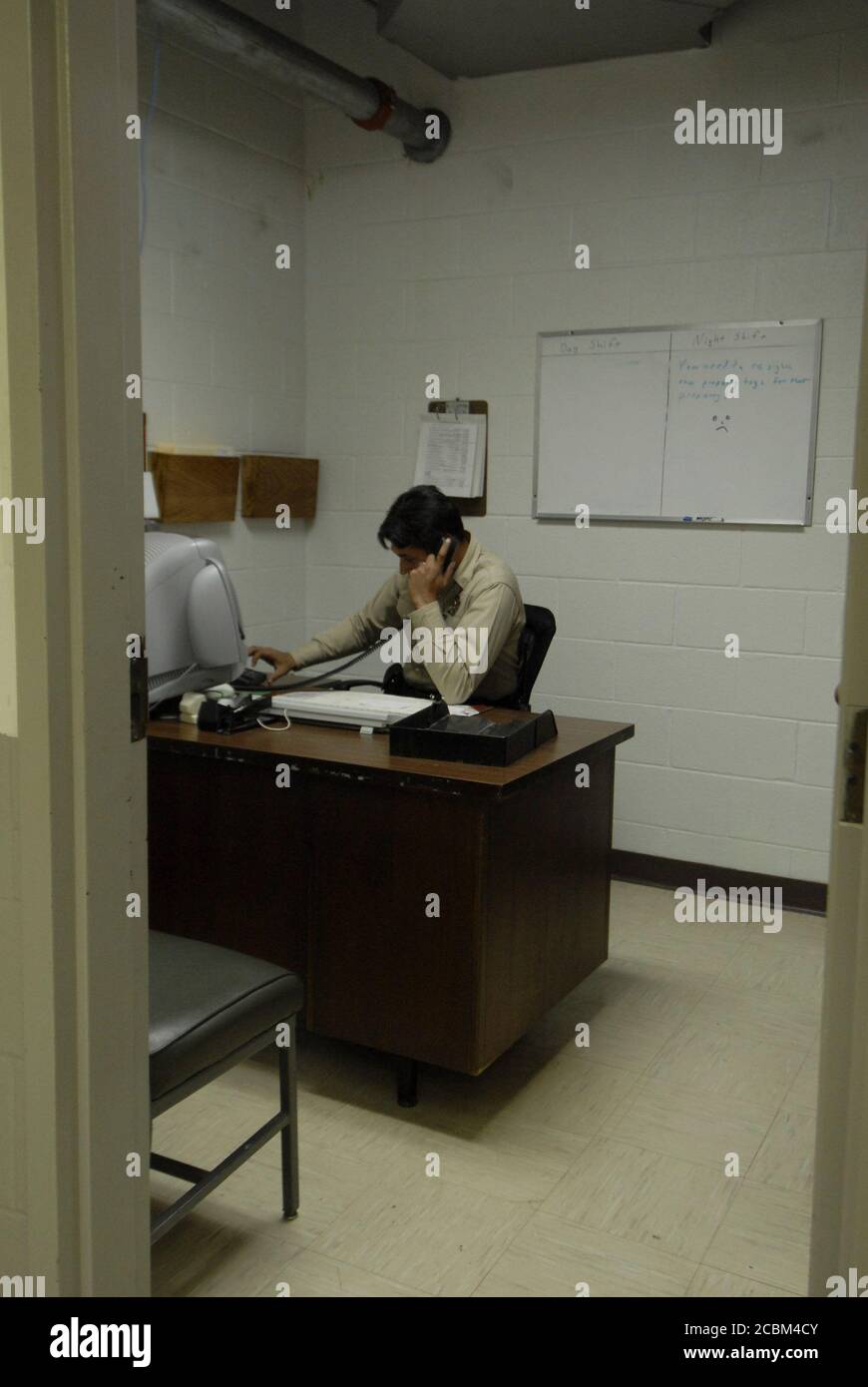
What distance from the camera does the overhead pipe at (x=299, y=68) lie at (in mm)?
3396

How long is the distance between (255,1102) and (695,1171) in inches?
38.7

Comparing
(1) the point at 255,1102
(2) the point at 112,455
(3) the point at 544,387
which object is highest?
(3) the point at 544,387

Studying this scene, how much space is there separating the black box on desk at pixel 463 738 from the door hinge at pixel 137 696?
1.17 meters

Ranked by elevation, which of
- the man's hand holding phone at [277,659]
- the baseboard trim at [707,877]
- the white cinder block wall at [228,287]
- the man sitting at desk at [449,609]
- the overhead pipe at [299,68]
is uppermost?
the overhead pipe at [299,68]

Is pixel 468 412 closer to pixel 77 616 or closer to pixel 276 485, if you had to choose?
A: pixel 276 485

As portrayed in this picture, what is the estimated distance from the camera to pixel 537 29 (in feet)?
12.0

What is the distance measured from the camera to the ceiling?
3.49 meters

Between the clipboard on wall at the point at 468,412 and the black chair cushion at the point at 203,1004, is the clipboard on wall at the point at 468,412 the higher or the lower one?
the higher one

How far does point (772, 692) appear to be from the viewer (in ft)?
12.8

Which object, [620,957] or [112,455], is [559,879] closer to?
[620,957]

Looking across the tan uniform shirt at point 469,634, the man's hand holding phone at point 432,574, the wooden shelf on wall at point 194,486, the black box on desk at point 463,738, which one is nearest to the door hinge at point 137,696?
the black box on desk at point 463,738

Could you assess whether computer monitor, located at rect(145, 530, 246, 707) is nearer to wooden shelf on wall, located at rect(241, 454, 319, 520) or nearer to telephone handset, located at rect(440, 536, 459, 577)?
telephone handset, located at rect(440, 536, 459, 577)

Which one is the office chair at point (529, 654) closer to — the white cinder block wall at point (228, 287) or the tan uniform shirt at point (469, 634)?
the tan uniform shirt at point (469, 634)
